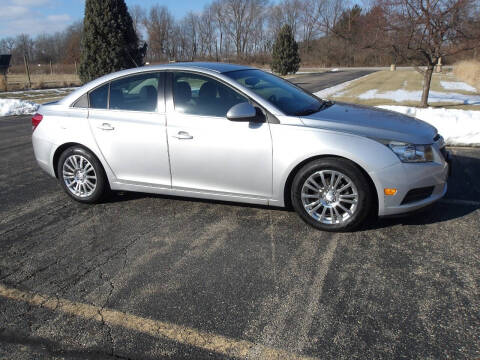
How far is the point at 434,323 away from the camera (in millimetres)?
2537

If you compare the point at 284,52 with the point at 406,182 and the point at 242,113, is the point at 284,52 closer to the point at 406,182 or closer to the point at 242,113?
the point at 242,113

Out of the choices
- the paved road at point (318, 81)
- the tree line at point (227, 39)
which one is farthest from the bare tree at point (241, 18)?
the paved road at point (318, 81)

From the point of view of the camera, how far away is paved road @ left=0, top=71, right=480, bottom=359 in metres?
2.43

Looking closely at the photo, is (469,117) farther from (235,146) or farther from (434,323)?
(434,323)

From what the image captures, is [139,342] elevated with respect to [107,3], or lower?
lower

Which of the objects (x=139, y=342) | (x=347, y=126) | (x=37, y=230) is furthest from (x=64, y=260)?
(x=347, y=126)

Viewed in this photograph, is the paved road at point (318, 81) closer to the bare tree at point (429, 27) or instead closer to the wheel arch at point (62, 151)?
the bare tree at point (429, 27)

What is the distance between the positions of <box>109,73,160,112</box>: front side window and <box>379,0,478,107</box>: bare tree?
9.21m

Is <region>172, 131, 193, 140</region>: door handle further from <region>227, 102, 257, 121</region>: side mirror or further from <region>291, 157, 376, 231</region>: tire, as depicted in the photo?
→ <region>291, 157, 376, 231</region>: tire

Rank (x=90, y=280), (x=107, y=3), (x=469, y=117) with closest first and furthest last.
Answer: (x=90, y=280) < (x=469, y=117) < (x=107, y=3)

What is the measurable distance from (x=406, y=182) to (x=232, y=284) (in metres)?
1.81

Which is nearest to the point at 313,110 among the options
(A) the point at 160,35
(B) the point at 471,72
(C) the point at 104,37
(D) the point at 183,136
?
(D) the point at 183,136

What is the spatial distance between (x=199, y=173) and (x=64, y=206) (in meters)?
1.88

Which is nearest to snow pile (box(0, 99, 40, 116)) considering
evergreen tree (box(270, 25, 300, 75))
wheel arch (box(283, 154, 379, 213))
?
wheel arch (box(283, 154, 379, 213))
